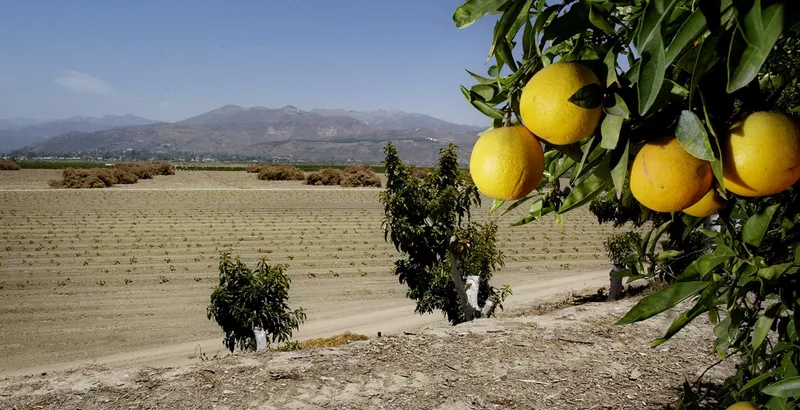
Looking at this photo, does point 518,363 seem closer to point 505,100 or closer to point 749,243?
point 749,243

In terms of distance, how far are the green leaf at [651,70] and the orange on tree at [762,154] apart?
0.57 ft

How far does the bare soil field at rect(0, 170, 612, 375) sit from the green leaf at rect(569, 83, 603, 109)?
400 inches

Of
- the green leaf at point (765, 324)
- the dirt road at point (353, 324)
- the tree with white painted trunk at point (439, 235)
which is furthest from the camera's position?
the dirt road at point (353, 324)

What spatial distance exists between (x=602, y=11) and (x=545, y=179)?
0.51 meters

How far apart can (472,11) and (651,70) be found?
0.35 meters

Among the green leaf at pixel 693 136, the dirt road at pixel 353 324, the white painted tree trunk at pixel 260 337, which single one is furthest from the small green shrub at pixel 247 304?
the green leaf at pixel 693 136

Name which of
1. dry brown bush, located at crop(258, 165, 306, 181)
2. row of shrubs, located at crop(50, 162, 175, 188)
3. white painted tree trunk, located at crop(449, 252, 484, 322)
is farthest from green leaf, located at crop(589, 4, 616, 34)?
dry brown bush, located at crop(258, 165, 306, 181)

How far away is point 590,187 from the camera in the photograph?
38.9 inches

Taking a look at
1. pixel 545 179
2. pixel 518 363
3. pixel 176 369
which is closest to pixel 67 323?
pixel 176 369

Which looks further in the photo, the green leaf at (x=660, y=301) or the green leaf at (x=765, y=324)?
the green leaf at (x=765, y=324)

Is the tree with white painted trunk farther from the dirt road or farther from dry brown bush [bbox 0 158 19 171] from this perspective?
dry brown bush [bbox 0 158 19 171]

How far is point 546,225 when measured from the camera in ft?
90.6

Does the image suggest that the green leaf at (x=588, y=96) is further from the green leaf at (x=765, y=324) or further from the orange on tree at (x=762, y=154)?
the green leaf at (x=765, y=324)

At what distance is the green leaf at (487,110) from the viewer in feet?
3.50
